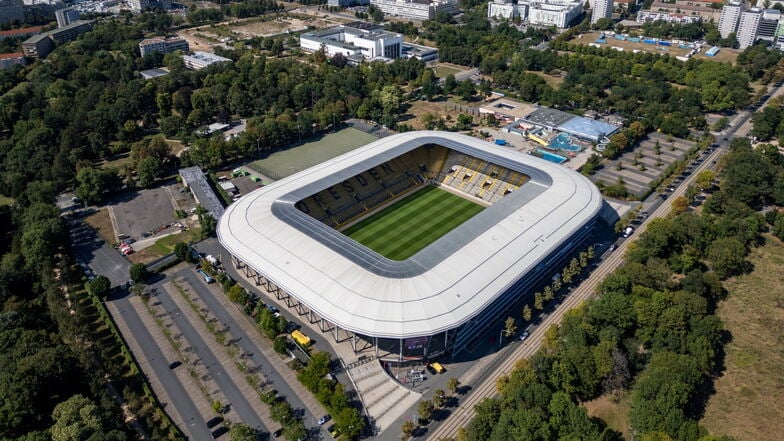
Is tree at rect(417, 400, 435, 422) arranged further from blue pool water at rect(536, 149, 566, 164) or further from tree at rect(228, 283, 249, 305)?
blue pool water at rect(536, 149, 566, 164)

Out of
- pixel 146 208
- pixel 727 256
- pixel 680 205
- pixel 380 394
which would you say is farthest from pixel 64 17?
pixel 727 256

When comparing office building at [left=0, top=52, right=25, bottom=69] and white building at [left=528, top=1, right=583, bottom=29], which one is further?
white building at [left=528, top=1, right=583, bottom=29]

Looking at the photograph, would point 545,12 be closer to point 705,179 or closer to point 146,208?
point 705,179

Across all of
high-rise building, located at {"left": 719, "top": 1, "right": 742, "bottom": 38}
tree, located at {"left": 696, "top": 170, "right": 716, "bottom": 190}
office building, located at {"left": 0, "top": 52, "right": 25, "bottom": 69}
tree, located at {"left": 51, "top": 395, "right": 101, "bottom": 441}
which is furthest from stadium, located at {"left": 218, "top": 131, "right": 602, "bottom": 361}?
high-rise building, located at {"left": 719, "top": 1, "right": 742, "bottom": 38}

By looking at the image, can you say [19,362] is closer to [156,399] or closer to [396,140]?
[156,399]

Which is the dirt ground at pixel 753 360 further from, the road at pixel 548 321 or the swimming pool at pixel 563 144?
the swimming pool at pixel 563 144

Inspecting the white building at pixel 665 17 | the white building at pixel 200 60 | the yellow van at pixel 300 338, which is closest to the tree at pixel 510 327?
the yellow van at pixel 300 338

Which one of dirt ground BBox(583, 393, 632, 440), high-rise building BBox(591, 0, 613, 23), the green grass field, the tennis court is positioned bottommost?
dirt ground BBox(583, 393, 632, 440)
